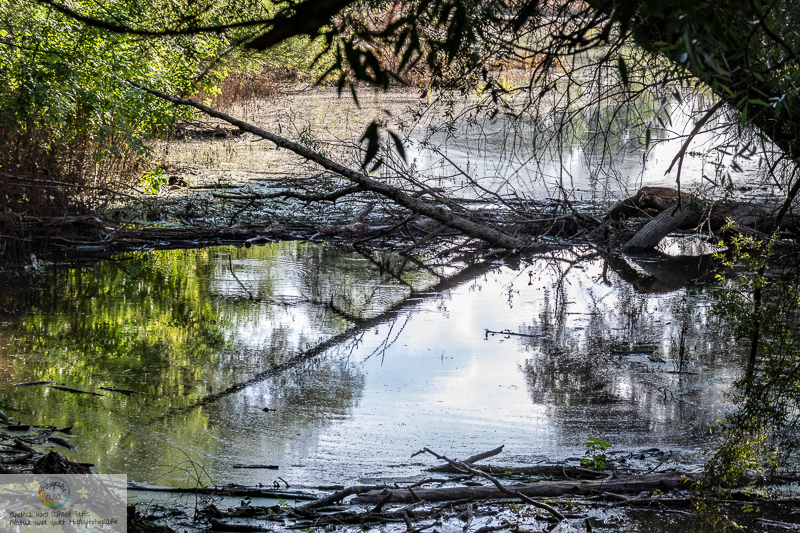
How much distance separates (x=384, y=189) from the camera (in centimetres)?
981

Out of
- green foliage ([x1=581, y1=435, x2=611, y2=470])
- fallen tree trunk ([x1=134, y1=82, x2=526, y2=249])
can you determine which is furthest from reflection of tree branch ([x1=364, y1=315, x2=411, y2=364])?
green foliage ([x1=581, y1=435, x2=611, y2=470])

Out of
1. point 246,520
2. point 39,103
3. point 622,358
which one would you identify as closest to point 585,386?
point 622,358

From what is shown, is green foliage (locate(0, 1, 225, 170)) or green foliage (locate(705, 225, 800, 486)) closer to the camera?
green foliage (locate(705, 225, 800, 486))

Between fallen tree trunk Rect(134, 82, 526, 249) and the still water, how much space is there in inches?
28.2

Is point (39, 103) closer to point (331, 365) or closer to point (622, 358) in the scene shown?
point (331, 365)

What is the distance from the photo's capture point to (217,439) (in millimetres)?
4879

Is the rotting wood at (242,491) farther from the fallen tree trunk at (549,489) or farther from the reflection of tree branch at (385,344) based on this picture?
the reflection of tree branch at (385,344)

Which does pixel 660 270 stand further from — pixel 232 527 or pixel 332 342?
pixel 232 527

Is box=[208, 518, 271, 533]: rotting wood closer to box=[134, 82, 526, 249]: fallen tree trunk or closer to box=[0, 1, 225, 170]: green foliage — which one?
box=[0, 1, 225, 170]: green foliage

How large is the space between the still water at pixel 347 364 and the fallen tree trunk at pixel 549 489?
23.8 inches

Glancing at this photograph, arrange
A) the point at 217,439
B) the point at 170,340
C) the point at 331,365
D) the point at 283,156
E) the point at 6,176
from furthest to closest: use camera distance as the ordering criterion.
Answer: the point at 283,156
the point at 6,176
the point at 170,340
the point at 331,365
the point at 217,439

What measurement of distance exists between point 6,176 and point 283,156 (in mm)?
8934

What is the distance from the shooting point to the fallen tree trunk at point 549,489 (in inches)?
149

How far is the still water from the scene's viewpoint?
4844 mm
